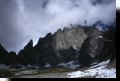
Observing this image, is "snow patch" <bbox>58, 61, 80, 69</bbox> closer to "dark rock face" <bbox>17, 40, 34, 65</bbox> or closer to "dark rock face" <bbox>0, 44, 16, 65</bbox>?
"dark rock face" <bbox>17, 40, 34, 65</bbox>

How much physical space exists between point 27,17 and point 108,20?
2.75 ft

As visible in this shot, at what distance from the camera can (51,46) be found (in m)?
3.17

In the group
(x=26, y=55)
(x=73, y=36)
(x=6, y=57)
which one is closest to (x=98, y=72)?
(x=73, y=36)

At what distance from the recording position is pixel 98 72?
307cm

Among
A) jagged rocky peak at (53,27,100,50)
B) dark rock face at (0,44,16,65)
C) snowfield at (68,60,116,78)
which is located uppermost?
jagged rocky peak at (53,27,100,50)

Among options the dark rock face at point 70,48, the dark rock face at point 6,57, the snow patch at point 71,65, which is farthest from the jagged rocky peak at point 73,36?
the dark rock face at point 6,57

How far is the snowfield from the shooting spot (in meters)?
3.04

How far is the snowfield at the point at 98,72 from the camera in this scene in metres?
3.04

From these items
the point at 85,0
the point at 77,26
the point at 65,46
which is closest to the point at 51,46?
the point at 65,46

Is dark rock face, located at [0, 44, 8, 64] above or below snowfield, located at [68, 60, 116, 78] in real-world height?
above

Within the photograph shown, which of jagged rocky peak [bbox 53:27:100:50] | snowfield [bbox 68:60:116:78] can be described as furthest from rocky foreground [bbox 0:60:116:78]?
jagged rocky peak [bbox 53:27:100:50]

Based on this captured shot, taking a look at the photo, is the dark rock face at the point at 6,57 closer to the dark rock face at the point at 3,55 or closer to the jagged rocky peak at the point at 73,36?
the dark rock face at the point at 3,55

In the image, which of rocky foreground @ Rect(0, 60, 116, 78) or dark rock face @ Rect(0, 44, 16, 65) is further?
dark rock face @ Rect(0, 44, 16, 65)

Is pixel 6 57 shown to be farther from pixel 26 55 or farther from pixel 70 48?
pixel 70 48
